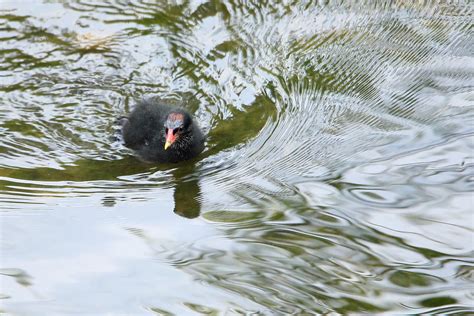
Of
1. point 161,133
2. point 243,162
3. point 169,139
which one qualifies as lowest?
point 243,162

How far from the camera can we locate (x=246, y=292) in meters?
4.32

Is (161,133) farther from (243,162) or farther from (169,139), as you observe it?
(243,162)

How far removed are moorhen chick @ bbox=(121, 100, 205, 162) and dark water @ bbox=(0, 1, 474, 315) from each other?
0.38 ft

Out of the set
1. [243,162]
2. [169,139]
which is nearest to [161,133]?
[169,139]

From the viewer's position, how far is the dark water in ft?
14.5

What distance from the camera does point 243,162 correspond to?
6.13 meters

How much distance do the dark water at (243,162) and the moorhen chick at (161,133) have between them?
0.38ft

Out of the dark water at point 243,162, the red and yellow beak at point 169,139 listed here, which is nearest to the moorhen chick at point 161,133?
the red and yellow beak at point 169,139

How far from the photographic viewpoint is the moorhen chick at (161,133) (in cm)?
652

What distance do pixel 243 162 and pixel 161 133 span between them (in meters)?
1.04

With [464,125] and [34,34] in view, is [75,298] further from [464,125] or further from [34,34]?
[34,34]

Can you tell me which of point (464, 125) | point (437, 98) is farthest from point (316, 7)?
point (464, 125)

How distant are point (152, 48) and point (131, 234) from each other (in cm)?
341

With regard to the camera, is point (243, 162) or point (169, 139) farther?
point (169, 139)
